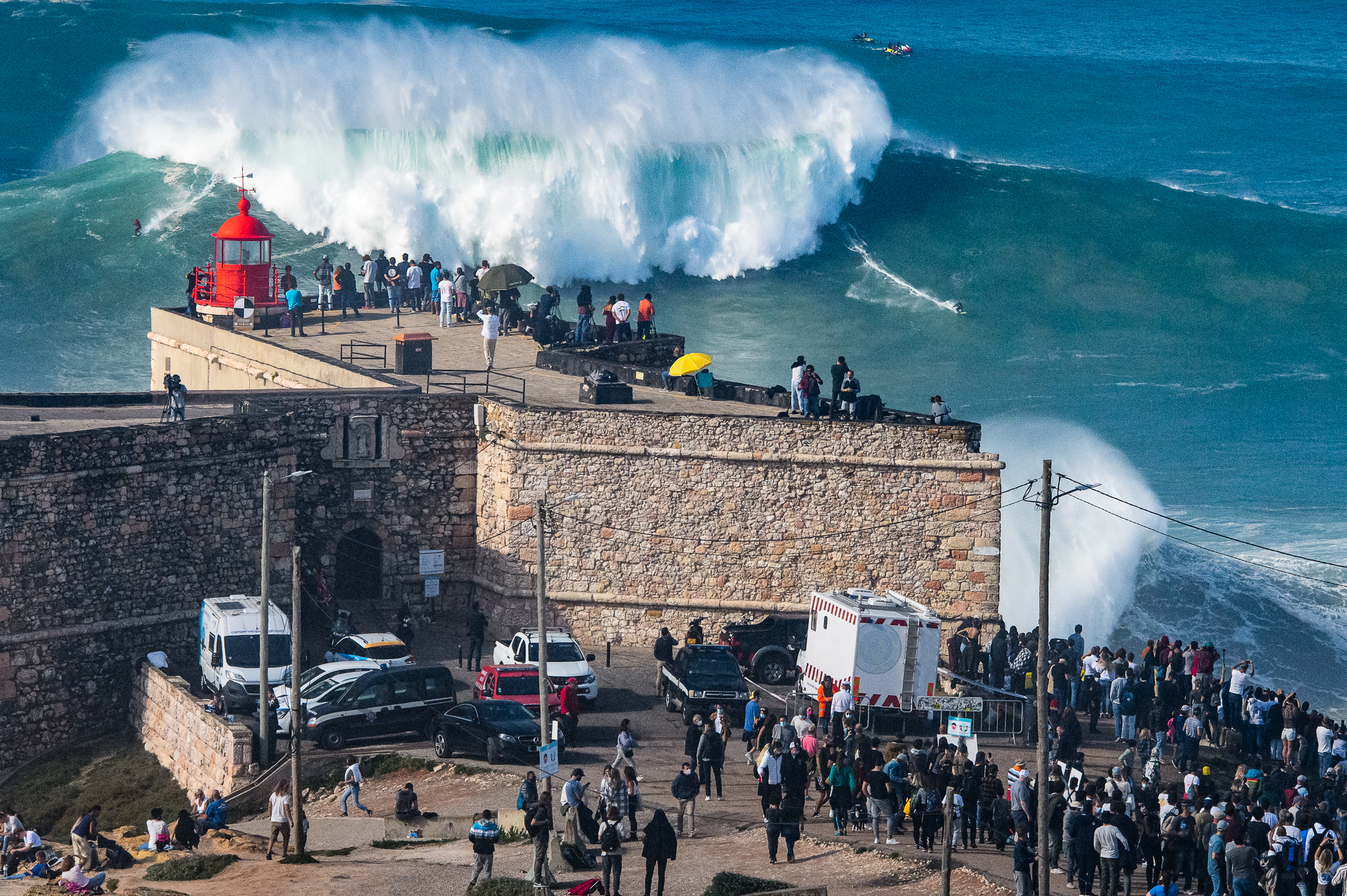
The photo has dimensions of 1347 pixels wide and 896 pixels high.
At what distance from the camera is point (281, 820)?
23.4 metres

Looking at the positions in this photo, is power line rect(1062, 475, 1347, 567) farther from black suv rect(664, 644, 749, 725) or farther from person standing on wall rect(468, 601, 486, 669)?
person standing on wall rect(468, 601, 486, 669)

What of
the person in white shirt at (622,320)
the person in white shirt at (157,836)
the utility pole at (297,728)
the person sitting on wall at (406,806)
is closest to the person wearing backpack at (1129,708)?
the person sitting on wall at (406,806)

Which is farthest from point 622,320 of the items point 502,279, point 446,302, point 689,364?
point 446,302

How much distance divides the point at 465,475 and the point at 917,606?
9639 mm

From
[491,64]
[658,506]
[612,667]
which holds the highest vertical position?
[491,64]

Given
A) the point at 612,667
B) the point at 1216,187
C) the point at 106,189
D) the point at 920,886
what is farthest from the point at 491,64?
the point at 920,886

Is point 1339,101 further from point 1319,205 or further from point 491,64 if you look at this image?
point 491,64

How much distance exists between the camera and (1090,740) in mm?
27703

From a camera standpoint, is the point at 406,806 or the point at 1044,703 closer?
the point at 1044,703

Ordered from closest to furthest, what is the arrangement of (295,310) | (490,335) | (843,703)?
1. (843,703)
2. (490,335)
3. (295,310)

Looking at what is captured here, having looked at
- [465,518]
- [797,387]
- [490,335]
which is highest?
[490,335]

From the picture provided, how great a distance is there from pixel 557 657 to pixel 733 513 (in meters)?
4.78

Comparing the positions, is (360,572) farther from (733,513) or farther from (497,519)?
(733,513)

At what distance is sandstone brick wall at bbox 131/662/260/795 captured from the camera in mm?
26688
